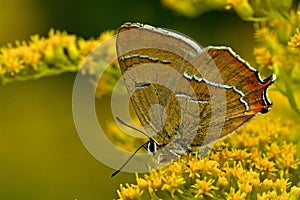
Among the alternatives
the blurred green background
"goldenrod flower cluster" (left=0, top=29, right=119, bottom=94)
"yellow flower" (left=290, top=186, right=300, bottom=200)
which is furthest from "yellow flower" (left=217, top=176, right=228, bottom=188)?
the blurred green background

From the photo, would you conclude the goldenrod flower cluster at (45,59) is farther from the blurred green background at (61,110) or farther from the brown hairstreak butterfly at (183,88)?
the blurred green background at (61,110)

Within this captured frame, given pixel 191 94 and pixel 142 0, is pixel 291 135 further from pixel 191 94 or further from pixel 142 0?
pixel 142 0

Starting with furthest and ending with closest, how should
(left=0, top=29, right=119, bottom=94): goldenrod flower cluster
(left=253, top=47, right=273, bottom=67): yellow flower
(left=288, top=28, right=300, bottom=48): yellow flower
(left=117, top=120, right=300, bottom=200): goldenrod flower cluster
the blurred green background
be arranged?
the blurred green background → (left=0, top=29, right=119, bottom=94): goldenrod flower cluster → (left=253, top=47, right=273, bottom=67): yellow flower → (left=288, top=28, right=300, bottom=48): yellow flower → (left=117, top=120, right=300, bottom=200): goldenrod flower cluster

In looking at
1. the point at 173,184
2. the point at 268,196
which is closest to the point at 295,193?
the point at 268,196

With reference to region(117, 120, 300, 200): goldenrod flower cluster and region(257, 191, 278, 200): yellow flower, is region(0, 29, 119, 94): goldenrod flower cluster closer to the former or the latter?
region(117, 120, 300, 200): goldenrod flower cluster

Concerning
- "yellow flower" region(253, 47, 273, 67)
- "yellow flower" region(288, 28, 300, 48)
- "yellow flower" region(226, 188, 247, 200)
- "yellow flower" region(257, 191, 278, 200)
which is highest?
"yellow flower" region(253, 47, 273, 67)

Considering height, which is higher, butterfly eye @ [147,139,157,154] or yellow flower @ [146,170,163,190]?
butterfly eye @ [147,139,157,154]

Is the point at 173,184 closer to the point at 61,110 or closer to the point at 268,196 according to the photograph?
the point at 268,196
